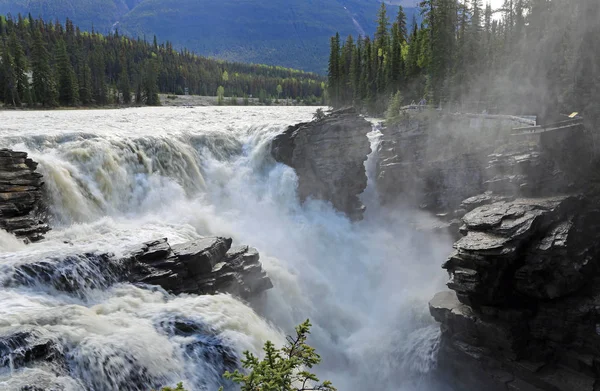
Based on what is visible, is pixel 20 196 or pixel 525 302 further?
pixel 525 302

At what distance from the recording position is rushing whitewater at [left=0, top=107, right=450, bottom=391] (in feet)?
39.4

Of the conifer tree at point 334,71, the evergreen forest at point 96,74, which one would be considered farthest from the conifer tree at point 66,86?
the conifer tree at point 334,71

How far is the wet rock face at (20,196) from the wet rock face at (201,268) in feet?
17.2

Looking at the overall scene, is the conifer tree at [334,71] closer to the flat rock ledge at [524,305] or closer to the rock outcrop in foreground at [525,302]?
the rock outcrop in foreground at [525,302]

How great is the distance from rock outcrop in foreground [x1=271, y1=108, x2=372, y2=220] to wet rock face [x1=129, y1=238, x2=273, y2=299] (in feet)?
44.4

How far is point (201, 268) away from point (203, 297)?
5.65ft

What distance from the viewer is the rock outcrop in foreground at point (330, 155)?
33031 millimetres

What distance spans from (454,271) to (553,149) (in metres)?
9.86

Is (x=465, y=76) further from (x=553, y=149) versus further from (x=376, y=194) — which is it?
(x=553, y=149)

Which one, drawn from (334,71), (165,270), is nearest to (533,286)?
(165,270)

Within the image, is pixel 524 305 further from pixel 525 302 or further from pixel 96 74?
pixel 96 74

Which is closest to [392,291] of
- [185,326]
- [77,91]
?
[185,326]

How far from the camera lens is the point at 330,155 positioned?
33375 millimetres

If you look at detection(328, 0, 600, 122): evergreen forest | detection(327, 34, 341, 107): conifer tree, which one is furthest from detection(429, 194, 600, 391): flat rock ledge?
detection(327, 34, 341, 107): conifer tree
